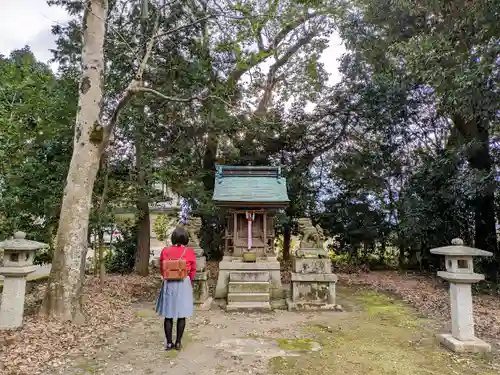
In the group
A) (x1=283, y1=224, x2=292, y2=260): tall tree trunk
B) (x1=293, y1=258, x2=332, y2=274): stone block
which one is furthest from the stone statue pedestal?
(x1=283, y1=224, x2=292, y2=260): tall tree trunk

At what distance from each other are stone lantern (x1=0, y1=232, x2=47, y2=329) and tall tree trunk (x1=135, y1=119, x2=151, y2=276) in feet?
13.6

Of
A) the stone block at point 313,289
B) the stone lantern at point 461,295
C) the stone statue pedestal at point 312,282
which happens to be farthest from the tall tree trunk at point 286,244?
the stone lantern at point 461,295

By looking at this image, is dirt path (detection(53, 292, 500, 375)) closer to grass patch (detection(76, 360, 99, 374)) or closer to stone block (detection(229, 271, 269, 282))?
grass patch (detection(76, 360, 99, 374))

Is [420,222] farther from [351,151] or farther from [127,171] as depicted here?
[127,171]

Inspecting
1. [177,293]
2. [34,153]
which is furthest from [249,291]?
[34,153]

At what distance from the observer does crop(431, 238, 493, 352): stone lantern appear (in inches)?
193

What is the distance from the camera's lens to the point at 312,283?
7.81 metres

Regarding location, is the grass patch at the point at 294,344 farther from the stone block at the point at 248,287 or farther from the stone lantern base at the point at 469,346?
the stone block at the point at 248,287

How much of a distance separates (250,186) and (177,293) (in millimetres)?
5410

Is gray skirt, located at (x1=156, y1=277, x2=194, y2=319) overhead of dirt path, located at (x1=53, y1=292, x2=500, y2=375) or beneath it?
overhead

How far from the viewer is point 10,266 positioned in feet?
17.1

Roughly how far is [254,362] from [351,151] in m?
11.2

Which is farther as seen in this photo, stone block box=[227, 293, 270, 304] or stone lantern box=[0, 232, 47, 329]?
stone block box=[227, 293, 270, 304]

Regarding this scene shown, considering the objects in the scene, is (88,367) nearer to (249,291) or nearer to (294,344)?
(294,344)
